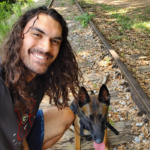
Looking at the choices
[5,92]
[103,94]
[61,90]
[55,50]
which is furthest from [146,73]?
[5,92]

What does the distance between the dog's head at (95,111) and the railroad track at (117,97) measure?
2.02 ft

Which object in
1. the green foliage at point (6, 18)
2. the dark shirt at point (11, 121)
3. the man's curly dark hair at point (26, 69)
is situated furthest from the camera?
the green foliage at point (6, 18)

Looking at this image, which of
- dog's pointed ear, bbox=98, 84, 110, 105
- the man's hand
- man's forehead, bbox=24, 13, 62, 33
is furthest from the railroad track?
man's forehead, bbox=24, 13, 62, 33

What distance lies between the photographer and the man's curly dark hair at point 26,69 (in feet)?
6.14

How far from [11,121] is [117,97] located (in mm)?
2435

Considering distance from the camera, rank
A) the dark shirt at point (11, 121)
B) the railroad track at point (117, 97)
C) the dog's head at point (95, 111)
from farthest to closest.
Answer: the railroad track at point (117, 97) → the dog's head at point (95, 111) → the dark shirt at point (11, 121)

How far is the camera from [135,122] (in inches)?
114

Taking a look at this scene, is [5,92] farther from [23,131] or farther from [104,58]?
[104,58]

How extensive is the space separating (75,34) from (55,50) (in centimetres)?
518

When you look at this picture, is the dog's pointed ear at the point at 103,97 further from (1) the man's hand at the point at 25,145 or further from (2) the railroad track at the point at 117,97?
(1) the man's hand at the point at 25,145

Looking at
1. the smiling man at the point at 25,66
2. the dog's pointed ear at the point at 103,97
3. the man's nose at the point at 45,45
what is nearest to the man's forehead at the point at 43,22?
the smiling man at the point at 25,66

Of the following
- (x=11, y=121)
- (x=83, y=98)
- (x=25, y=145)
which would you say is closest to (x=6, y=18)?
(x=83, y=98)

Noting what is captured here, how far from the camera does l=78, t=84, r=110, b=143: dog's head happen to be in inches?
91.0

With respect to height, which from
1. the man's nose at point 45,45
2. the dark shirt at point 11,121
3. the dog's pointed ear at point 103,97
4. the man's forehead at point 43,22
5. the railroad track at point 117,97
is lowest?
the railroad track at point 117,97
